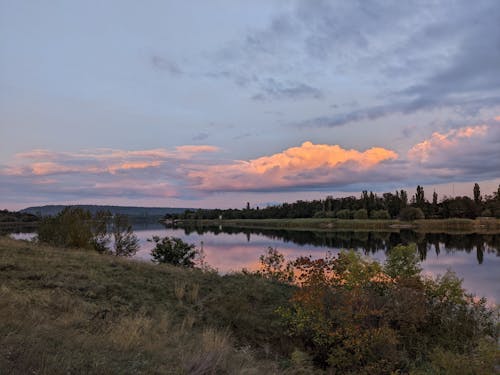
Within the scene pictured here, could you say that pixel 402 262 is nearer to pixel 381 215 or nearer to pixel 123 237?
pixel 123 237

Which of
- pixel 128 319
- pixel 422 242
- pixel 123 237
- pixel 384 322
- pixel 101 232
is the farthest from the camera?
pixel 422 242

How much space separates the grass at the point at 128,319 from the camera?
560cm

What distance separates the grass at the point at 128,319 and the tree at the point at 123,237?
17.7 metres

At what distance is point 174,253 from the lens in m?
24.5

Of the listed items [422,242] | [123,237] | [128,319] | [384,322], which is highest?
[128,319]

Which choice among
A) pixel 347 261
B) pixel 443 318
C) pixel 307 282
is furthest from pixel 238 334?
pixel 443 318

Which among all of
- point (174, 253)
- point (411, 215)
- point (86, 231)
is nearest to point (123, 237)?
point (86, 231)

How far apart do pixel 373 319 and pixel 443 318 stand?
3269 millimetres

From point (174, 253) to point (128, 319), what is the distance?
1611 cm

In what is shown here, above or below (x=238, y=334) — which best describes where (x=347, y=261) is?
above

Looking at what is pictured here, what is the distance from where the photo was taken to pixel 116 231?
1425 inches

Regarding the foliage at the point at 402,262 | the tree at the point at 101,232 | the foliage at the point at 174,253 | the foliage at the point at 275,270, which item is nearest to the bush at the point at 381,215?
the tree at the point at 101,232

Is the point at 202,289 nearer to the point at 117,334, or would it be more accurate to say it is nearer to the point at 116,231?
the point at 117,334

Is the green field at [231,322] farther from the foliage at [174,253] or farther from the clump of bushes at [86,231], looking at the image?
the clump of bushes at [86,231]
